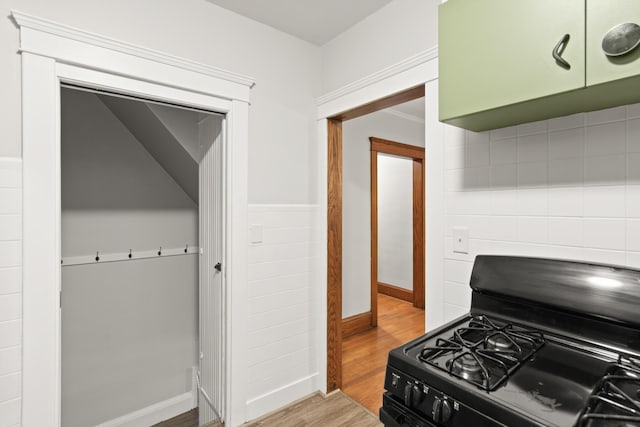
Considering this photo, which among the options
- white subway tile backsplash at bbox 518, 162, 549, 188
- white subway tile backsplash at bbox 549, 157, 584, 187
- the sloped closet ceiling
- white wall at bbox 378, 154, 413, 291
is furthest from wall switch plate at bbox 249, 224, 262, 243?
white wall at bbox 378, 154, 413, 291

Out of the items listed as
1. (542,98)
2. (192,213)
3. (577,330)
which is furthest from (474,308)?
(192,213)

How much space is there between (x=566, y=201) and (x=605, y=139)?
24cm

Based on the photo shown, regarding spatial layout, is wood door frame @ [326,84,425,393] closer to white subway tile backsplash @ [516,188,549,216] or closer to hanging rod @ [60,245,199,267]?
white subway tile backsplash @ [516,188,549,216]

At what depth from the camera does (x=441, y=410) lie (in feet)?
2.86

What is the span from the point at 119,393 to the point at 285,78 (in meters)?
2.75

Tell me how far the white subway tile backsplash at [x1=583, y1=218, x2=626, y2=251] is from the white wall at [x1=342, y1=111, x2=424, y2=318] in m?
2.39

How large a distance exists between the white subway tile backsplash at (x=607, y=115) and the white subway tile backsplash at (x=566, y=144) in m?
0.04

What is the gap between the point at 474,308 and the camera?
1.37 metres

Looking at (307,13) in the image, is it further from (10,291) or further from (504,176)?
(10,291)

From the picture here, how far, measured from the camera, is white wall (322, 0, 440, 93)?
1702 millimetres

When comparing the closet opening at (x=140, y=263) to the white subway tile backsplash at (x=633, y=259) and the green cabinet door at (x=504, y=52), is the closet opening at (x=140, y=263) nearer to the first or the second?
the green cabinet door at (x=504, y=52)

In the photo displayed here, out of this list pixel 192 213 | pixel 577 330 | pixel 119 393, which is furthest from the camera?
pixel 192 213

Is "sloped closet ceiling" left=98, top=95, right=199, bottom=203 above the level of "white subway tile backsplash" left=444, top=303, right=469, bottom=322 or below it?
above

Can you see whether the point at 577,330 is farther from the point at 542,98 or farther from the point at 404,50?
the point at 404,50
